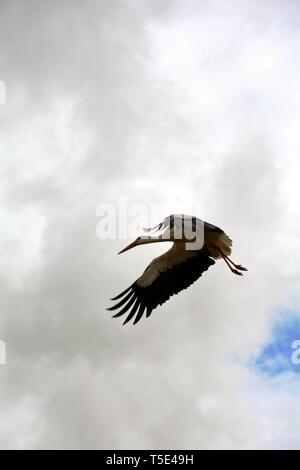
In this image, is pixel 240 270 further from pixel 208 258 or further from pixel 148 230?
pixel 148 230

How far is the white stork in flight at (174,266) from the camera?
15.3 m

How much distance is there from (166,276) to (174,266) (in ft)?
0.96

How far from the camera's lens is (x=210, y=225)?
15.2m

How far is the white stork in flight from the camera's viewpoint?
50.1 ft

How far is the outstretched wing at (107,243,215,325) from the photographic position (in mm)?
15492

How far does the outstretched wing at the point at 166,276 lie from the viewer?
1549 cm

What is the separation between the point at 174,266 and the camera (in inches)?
630
